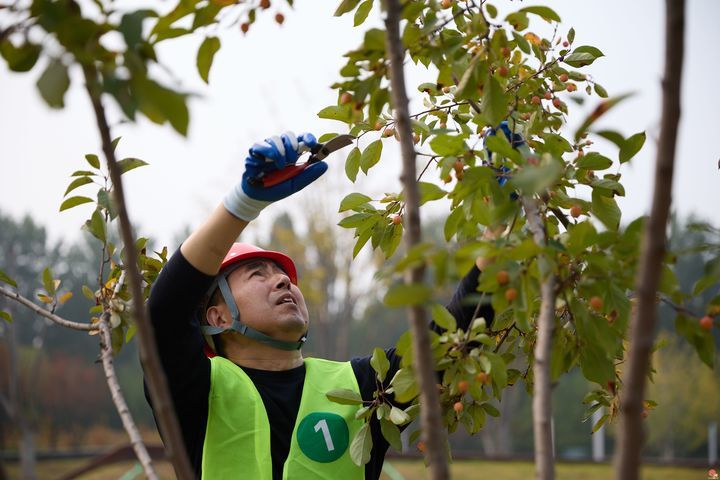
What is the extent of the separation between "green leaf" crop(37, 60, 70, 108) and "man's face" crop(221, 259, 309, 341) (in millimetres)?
1719

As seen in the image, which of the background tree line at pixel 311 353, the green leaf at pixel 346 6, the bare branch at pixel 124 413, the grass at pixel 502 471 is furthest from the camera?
the background tree line at pixel 311 353

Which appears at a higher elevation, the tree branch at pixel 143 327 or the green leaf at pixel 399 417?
the tree branch at pixel 143 327

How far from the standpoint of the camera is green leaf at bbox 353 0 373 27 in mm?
1922

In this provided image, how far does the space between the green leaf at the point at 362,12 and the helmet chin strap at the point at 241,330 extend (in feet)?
3.97

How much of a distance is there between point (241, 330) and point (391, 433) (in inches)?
33.4

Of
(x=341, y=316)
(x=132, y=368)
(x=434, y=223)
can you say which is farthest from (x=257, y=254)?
(x=434, y=223)

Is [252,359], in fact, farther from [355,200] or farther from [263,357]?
[355,200]

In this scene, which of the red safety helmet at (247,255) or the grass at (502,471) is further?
the grass at (502,471)

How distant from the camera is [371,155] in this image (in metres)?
2.14

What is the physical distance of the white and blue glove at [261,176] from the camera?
2.07 meters

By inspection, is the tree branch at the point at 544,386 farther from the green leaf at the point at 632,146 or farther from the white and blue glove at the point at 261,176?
the white and blue glove at the point at 261,176

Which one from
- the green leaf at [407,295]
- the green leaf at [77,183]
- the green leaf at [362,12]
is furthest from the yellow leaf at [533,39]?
the green leaf at [407,295]

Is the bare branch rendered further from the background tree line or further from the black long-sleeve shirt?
the background tree line

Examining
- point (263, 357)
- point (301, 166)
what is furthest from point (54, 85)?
point (263, 357)
